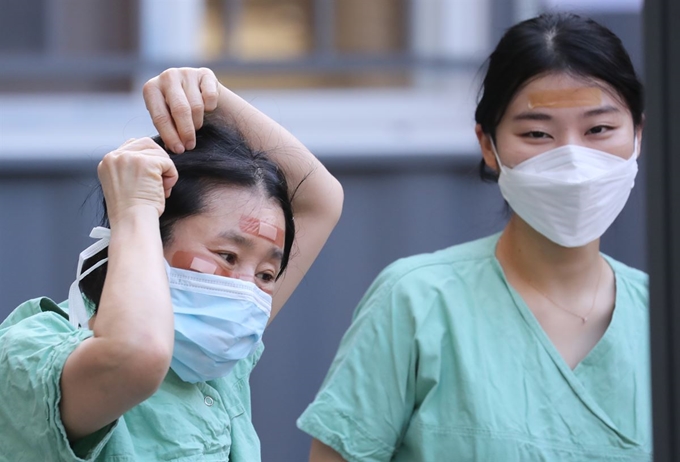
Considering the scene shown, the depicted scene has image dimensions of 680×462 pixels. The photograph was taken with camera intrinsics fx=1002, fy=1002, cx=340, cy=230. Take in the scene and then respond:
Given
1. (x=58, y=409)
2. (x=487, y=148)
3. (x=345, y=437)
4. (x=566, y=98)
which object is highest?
(x=566, y=98)

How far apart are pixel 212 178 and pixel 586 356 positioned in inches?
36.5

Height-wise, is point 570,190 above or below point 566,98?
below

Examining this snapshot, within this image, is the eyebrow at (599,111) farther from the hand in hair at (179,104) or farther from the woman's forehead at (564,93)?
the hand in hair at (179,104)

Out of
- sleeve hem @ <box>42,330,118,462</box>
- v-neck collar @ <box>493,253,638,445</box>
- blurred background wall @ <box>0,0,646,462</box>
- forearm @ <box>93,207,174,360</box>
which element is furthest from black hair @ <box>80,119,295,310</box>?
blurred background wall @ <box>0,0,646,462</box>

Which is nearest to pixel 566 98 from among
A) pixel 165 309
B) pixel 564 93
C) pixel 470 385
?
pixel 564 93

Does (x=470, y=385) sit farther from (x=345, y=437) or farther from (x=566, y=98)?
(x=566, y=98)

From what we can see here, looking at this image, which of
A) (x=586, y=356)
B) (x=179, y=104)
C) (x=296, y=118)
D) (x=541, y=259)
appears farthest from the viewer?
(x=296, y=118)

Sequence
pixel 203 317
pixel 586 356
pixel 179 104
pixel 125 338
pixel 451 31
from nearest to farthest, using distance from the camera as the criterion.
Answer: pixel 125 338, pixel 203 317, pixel 179 104, pixel 586 356, pixel 451 31

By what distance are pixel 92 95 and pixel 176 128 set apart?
2.52 metres

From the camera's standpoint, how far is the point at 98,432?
56.8 inches

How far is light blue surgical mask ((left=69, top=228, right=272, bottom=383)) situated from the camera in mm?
1583

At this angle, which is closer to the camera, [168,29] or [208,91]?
[208,91]

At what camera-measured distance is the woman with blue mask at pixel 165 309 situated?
1394 mm

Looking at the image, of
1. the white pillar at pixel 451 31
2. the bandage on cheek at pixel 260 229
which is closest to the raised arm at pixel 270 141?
the bandage on cheek at pixel 260 229
